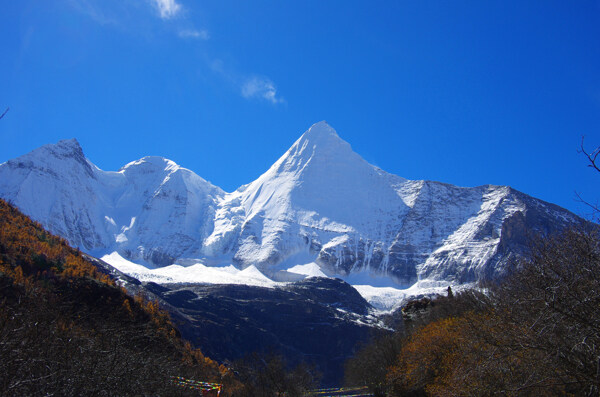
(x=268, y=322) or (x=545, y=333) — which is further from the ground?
(x=545, y=333)

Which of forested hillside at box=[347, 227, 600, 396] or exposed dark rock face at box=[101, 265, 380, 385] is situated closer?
forested hillside at box=[347, 227, 600, 396]

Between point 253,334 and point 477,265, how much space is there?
9875 centimetres

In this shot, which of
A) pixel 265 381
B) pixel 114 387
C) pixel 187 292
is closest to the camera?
pixel 114 387

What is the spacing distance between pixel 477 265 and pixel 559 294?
17558 centimetres

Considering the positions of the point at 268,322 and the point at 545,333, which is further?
the point at 268,322

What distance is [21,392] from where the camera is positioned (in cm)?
1167

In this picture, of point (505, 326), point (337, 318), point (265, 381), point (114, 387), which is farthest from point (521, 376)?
point (337, 318)

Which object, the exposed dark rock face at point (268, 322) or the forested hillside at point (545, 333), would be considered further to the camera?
the exposed dark rock face at point (268, 322)

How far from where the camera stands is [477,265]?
176000 millimetres

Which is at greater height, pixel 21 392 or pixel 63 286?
pixel 63 286

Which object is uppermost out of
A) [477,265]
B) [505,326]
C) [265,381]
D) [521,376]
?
[477,265]

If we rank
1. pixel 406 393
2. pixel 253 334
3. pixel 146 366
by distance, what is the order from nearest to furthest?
pixel 146 366, pixel 406 393, pixel 253 334

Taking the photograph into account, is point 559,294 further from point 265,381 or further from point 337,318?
point 337,318

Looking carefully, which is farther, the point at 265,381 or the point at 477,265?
the point at 477,265
